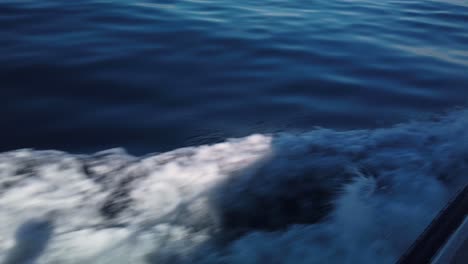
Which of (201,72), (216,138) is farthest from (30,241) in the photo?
(201,72)

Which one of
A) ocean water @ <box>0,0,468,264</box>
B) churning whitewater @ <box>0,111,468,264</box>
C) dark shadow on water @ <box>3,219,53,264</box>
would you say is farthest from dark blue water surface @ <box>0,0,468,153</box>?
dark shadow on water @ <box>3,219,53,264</box>

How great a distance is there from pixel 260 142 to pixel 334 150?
18.8 inches

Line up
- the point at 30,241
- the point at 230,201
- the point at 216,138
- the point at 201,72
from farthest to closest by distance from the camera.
A: the point at 201,72 < the point at 216,138 < the point at 230,201 < the point at 30,241

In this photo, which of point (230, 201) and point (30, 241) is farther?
point (230, 201)

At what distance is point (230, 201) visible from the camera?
2166 millimetres

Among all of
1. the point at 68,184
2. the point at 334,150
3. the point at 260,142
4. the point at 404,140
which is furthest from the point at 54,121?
the point at 404,140

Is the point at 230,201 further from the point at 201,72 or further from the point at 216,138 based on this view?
the point at 201,72

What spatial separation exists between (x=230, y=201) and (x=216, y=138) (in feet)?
2.14

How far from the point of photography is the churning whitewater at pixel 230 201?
1815 mm

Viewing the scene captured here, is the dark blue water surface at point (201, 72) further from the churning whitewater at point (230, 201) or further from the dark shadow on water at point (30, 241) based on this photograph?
the dark shadow on water at point (30, 241)

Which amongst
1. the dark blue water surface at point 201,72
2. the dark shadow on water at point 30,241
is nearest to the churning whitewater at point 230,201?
the dark shadow on water at point 30,241

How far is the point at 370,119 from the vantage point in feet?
10.2

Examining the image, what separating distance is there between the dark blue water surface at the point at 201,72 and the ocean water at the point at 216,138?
18 mm

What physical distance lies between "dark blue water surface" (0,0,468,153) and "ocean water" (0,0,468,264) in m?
0.02
